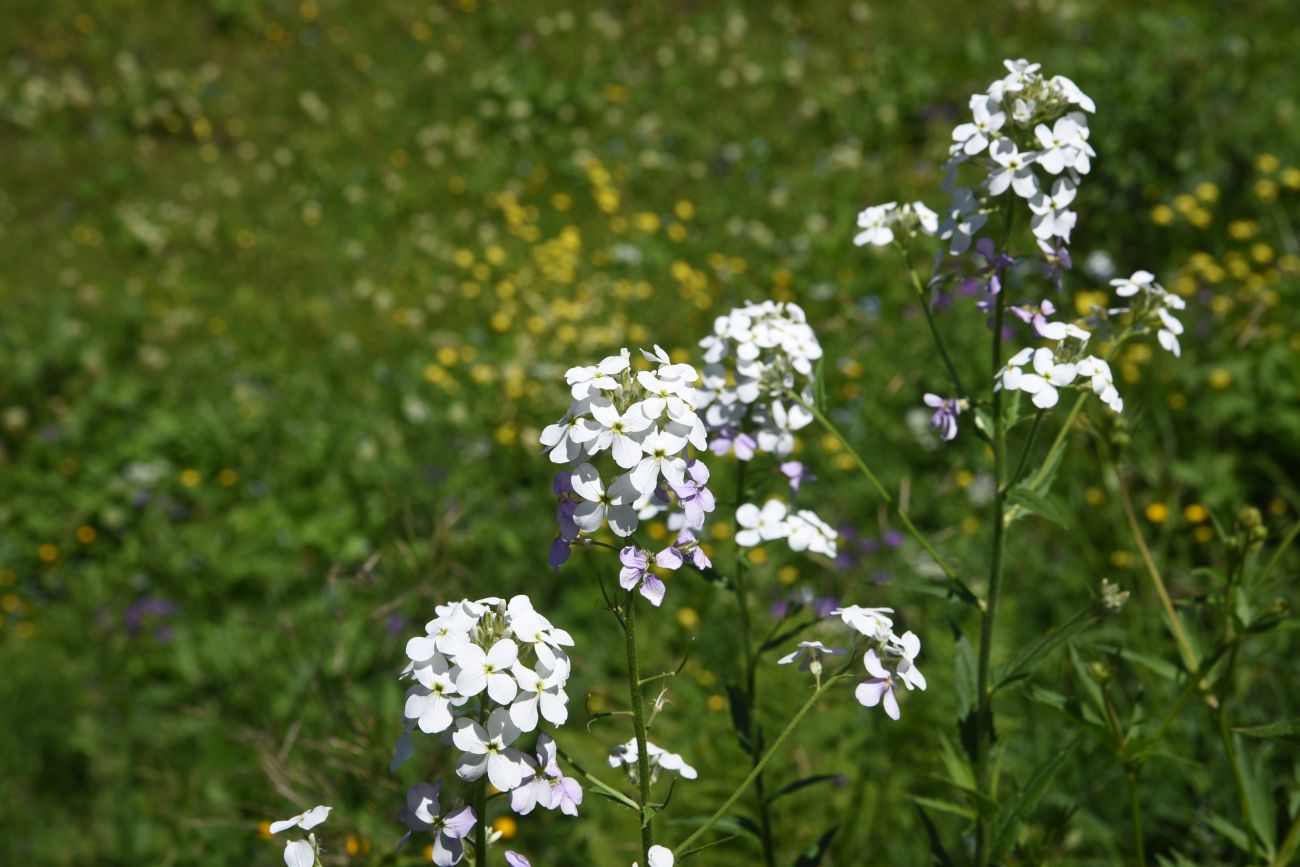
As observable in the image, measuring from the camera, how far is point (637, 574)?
59.3 inches

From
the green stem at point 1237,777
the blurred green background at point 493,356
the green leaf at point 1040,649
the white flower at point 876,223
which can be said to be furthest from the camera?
the blurred green background at point 493,356

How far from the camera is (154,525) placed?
5.31m

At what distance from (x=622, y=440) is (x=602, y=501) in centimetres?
9

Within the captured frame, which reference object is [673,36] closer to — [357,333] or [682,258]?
[682,258]

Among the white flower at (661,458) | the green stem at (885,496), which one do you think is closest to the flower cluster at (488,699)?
the white flower at (661,458)

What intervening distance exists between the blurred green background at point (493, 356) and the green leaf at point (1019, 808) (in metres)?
0.22

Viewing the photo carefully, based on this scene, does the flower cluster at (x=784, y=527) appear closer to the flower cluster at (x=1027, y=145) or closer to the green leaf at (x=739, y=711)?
the green leaf at (x=739, y=711)

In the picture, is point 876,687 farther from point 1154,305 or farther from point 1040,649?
point 1154,305

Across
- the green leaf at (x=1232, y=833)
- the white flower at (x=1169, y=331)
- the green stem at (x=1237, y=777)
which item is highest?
the white flower at (x=1169, y=331)

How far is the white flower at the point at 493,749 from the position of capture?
4.59ft

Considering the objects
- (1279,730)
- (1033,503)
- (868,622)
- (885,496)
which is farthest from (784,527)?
(1279,730)

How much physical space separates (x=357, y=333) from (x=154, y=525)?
5.69ft

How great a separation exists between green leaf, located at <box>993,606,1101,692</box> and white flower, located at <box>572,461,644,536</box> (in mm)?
950

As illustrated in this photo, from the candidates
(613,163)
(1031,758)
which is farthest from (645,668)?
(613,163)
